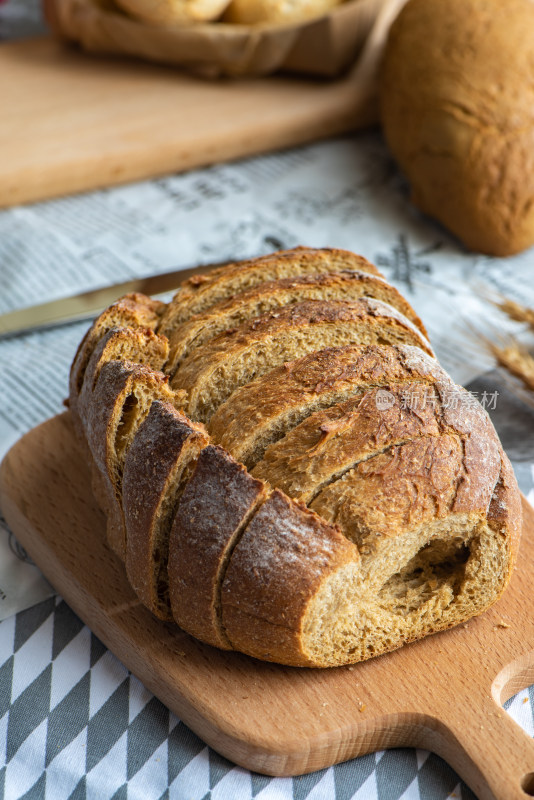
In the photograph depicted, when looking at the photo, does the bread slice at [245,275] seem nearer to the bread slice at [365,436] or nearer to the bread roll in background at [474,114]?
the bread slice at [365,436]

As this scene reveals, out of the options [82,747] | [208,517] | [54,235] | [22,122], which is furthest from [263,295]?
[22,122]

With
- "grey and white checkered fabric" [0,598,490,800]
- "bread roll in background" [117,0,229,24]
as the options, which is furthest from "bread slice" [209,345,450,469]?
"bread roll in background" [117,0,229,24]

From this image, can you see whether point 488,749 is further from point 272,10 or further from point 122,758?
point 272,10

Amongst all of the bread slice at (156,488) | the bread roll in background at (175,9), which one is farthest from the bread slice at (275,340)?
the bread roll in background at (175,9)

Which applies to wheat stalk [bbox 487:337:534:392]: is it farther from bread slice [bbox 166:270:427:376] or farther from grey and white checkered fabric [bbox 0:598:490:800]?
grey and white checkered fabric [bbox 0:598:490:800]

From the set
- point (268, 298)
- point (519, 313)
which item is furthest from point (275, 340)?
point (519, 313)

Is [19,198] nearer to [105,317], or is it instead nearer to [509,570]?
[105,317]

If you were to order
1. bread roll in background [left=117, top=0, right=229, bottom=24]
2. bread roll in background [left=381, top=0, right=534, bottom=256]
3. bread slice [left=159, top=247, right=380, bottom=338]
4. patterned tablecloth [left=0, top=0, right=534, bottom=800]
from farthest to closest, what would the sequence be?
bread roll in background [left=117, top=0, right=229, bottom=24] → bread roll in background [left=381, top=0, right=534, bottom=256] → bread slice [left=159, top=247, right=380, bottom=338] → patterned tablecloth [left=0, top=0, right=534, bottom=800]
